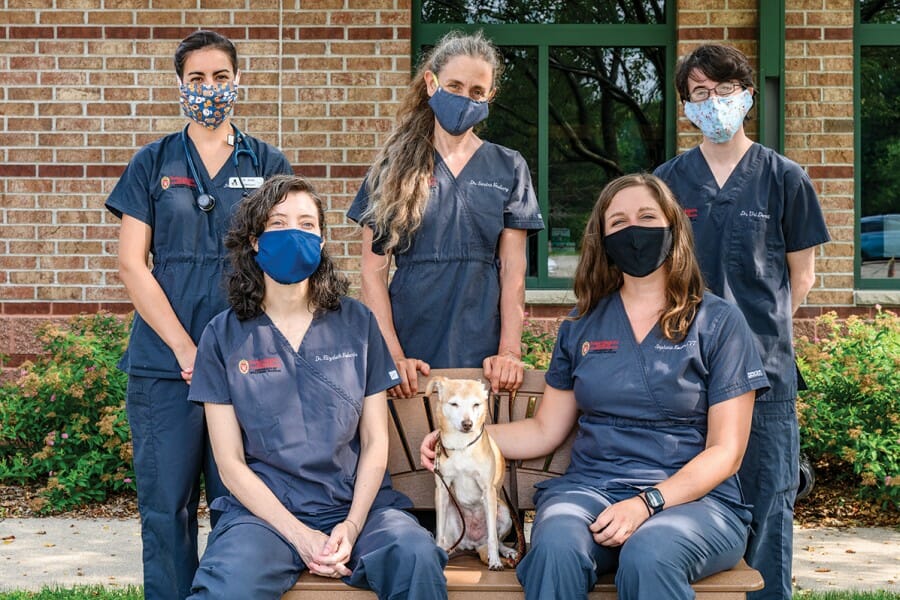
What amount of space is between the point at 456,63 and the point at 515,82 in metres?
3.78

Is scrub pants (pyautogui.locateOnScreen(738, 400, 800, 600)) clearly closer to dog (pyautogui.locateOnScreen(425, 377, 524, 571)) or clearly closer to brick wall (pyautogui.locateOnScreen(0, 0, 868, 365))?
dog (pyautogui.locateOnScreen(425, 377, 524, 571))

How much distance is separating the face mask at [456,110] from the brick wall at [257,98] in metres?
3.39

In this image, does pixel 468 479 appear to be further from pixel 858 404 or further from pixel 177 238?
pixel 858 404

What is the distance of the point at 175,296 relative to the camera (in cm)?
392

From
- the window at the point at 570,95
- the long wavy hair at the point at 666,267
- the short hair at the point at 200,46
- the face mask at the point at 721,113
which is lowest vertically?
the long wavy hair at the point at 666,267

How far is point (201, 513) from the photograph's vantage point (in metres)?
6.53

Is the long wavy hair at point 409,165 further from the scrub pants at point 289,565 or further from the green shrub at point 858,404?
the green shrub at point 858,404

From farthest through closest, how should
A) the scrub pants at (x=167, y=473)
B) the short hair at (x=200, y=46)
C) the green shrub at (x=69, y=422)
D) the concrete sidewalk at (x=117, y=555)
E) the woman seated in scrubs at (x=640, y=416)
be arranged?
1. the green shrub at (x=69, y=422)
2. the concrete sidewalk at (x=117, y=555)
3. the short hair at (x=200, y=46)
4. the scrub pants at (x=167, y=473)
5. the woman seated in scrubs at (x=640, y=416)

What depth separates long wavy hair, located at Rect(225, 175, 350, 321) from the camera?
358cm

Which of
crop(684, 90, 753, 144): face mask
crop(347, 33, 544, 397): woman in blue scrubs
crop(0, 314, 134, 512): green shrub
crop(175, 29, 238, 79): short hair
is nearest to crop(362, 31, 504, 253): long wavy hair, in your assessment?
crop(347, 33, 544, 397): woman in blue scrubs

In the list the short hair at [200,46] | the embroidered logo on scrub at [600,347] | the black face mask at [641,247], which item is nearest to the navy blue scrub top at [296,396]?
the embroidered logo on scrub at [600,347]

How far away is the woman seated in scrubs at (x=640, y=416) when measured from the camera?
10.6ft

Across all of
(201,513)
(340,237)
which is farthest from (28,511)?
(340,237)

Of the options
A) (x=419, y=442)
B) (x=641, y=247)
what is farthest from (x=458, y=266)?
(x=641, y=247)
